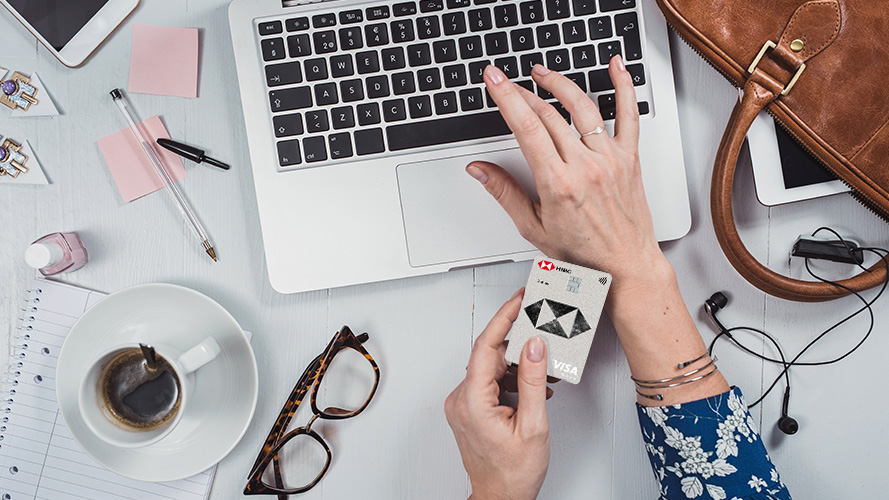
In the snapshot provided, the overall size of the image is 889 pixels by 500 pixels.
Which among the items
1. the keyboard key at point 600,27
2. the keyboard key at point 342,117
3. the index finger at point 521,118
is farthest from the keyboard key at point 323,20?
the keyboard key at point 600,27

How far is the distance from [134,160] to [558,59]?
1.92 feet

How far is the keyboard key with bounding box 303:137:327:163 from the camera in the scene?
0.73 m

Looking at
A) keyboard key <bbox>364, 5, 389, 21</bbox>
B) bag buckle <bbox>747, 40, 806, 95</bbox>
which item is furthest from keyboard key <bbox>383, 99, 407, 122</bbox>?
bag buckle <bbox>747, 40, 806, 95</bbox>

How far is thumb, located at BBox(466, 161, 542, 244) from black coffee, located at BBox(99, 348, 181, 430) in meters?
0.45

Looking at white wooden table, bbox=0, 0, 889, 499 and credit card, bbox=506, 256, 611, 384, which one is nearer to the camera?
credit card, bbox=506, 256, 611, 384

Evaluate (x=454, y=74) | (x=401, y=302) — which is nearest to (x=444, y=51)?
(x=454, y=74)

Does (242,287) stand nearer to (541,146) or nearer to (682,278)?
(541,146)

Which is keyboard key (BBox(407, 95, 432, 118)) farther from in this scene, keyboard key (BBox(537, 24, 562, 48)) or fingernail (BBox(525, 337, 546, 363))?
fingernail (BBox(525, 337, 546, 363))

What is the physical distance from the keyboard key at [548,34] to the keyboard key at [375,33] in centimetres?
19

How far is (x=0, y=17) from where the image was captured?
0.79 meters

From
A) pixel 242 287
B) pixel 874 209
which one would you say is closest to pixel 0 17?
pixel 242 287

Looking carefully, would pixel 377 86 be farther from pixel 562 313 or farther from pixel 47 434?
pixel 47 434

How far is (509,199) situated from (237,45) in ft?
1.27

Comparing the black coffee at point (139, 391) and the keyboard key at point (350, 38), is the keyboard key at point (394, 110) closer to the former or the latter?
the keyboard key at point (350, 38)
